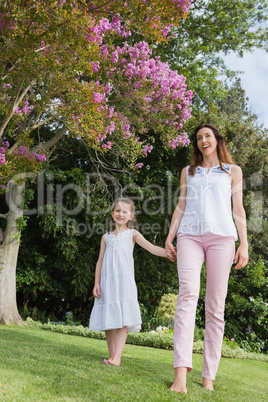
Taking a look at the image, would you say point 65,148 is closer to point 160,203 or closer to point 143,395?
point 160,203

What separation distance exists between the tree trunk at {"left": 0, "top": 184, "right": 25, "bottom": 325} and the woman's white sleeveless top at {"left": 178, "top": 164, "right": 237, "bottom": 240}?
26.1 ft

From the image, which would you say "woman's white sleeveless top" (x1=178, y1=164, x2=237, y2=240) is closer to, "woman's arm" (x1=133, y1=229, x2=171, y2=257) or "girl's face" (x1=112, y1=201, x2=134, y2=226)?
"woman's arm" (x1=133, y1=229, x2=171, y2=257)

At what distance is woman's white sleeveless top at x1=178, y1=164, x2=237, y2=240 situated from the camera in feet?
11.0

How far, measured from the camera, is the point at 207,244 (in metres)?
3.36

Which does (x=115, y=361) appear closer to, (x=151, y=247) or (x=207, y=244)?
(x=151, y=247)

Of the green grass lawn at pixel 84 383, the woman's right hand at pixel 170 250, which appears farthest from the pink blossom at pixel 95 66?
the green grass lawn at pixel 84 383

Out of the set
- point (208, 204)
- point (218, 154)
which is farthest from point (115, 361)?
point (218, 154)

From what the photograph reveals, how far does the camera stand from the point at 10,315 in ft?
34.6

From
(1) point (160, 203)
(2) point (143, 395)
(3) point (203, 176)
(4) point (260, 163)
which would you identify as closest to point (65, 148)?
(1) point (160, 203)

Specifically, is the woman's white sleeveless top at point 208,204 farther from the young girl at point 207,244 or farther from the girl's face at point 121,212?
the girl's face at point 121,212

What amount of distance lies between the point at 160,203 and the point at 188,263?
9.84m

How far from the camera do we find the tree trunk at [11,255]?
Answer: 10680 millimetres

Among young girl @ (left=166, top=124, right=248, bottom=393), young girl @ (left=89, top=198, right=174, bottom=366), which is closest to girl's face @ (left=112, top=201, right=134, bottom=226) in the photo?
young girl @ (left=89, top=198, right=174, bottom=366)

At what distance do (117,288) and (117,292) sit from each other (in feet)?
0.13
